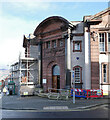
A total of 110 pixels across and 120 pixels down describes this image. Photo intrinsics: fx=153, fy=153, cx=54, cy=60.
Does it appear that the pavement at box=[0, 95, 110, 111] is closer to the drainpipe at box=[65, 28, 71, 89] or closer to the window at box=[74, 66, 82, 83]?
the drainpipe at box=[65, 28, 71, 89]

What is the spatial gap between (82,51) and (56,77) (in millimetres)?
4784

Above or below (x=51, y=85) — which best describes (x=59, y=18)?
above

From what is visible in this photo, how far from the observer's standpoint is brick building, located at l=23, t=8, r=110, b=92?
16.2 m

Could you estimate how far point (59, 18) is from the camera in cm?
1789

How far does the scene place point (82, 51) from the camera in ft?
55.9

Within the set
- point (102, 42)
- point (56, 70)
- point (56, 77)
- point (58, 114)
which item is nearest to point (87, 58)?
point (102, 42)

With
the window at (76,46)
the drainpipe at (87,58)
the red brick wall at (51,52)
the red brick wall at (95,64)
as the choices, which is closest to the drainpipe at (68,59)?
the window at (76,46)

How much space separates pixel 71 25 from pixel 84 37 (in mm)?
1946

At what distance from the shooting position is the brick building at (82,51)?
16.2 meters

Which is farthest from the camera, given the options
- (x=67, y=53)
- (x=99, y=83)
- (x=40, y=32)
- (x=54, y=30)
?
(x=40, y=32)

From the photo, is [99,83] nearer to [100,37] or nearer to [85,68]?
[85,68]

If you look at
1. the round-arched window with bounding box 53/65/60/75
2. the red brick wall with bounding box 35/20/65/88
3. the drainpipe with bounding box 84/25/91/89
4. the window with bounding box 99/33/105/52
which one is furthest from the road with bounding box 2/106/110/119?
the round-arched window with bounding box 53/65/60/75

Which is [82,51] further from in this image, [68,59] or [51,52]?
[51,52]

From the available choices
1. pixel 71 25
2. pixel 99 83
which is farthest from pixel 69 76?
pixel 71 25
